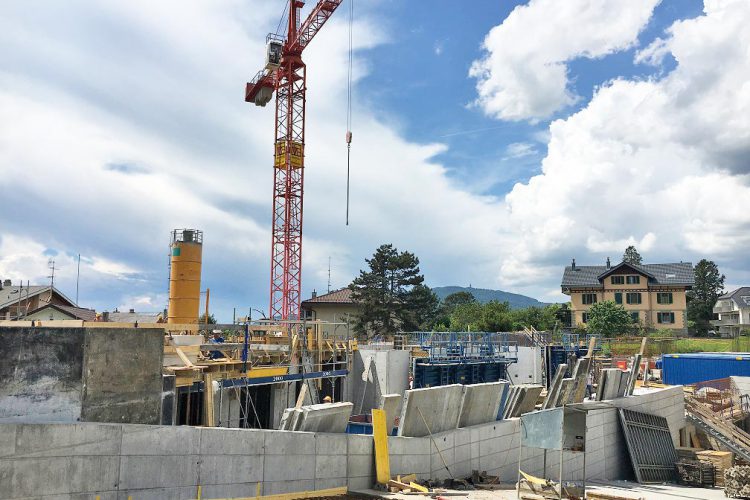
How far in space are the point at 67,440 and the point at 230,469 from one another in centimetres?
247

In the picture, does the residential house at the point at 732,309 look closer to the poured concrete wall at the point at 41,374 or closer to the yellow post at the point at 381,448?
the yellow post at the point at 381,448

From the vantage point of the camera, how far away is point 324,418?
10.6 m

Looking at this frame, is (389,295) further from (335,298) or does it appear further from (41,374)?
(41,374)

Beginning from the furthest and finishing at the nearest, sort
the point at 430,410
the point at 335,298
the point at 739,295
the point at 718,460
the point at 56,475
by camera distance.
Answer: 1. the point at 739,295
2. the point at 335,298
3. the point at 718,460
4. the point at 430,410
5. the point at 56,475

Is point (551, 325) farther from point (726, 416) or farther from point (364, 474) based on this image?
point (364, 474)

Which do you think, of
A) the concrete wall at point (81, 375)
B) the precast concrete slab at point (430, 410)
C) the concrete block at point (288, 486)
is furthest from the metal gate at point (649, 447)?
the concrete wall at point (81, 375)

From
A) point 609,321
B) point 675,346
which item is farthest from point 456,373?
point 609,321

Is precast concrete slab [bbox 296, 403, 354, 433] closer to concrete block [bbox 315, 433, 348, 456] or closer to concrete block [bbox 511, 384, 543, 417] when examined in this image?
concrete block [bbox 315, 433, 348, 456]

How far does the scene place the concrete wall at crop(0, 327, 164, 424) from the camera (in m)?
7.85

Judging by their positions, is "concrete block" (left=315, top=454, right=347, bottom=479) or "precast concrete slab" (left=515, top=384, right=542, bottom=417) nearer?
"concrete block" (left=315, top=454, right=347, bottom=479)

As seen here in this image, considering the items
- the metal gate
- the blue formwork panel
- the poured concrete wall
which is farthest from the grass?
the poured concrete wall

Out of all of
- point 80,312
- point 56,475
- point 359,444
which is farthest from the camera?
point 80,312

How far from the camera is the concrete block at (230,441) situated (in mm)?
8719

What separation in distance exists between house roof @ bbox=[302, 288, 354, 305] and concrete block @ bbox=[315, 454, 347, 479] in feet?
143
